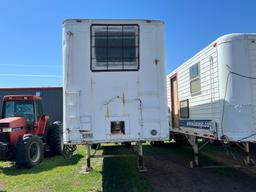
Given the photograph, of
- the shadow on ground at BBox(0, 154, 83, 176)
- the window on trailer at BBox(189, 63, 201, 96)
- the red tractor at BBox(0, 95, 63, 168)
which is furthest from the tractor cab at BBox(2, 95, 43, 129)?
the window on trailer at BBox(189, 63, 201, 96)

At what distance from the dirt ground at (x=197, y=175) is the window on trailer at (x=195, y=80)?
2373 millimetres

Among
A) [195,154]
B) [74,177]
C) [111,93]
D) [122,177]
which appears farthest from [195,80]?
[74,177]

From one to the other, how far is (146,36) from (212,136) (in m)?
3.06

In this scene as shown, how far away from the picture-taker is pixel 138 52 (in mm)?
8492

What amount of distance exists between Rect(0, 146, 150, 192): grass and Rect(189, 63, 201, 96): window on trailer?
2.99m

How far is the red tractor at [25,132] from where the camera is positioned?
10758mm

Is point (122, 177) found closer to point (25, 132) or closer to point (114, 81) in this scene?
point (114, 81)

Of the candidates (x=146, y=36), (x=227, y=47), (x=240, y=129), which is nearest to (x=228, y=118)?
(x=240, y=129)

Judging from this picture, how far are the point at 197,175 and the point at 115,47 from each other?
4165mm

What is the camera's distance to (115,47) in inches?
336

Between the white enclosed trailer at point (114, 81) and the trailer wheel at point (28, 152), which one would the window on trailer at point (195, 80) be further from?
the trailer wheel at point (28, 152)

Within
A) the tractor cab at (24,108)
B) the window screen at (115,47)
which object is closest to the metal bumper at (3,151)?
the tractor cab at (24,108)

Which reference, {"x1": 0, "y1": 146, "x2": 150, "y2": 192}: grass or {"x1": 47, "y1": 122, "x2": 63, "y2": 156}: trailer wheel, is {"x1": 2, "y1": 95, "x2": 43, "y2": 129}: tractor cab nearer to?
{"x1": 47, "y1": 122, "x2": 63, "y2": 156}: trailer wheel

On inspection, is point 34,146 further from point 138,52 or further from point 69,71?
point 138,52
